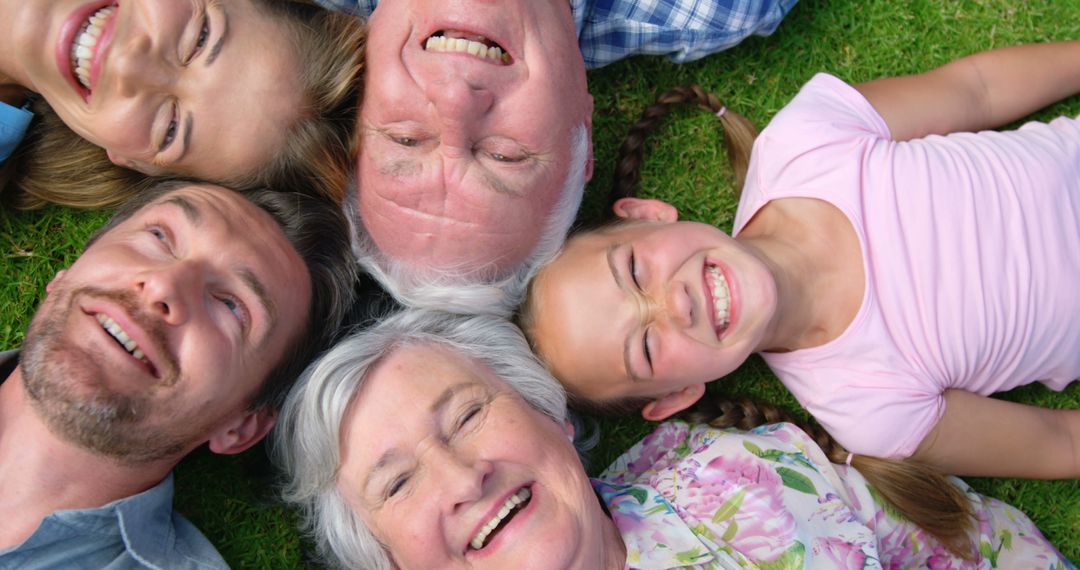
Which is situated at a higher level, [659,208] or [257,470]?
[659,208]

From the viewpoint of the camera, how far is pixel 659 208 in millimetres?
3209

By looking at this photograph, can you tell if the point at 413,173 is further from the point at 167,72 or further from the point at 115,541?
the point at 115,541

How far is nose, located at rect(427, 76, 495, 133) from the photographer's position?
248 centimetres

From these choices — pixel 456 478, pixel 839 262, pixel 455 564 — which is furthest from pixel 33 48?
pixel 839 262

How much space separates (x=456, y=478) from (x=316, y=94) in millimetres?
1412

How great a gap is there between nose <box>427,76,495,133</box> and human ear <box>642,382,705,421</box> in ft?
4.45

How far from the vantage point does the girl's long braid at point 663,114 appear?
11.6 ft

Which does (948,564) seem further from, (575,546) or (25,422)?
(25,422)

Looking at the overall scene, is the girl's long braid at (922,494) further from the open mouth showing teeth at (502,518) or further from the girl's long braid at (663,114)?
the open mouth showing teeth at (502,518)

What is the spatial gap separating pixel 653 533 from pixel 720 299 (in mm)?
898

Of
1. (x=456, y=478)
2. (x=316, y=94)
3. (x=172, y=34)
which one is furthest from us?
(x=316, y=94)

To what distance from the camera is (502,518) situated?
262 centimetres

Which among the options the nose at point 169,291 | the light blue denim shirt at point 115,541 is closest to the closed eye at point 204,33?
the nose at point 169,291

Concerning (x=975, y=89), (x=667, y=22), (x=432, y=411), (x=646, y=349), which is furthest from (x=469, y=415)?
(x=975, y=89)
